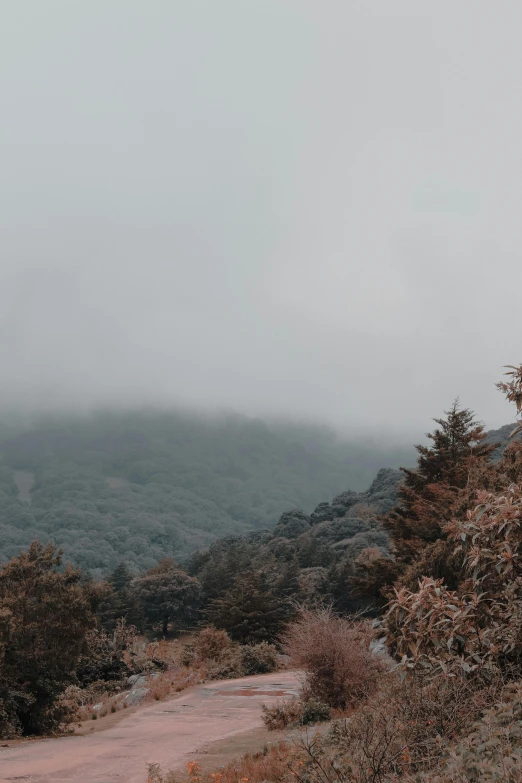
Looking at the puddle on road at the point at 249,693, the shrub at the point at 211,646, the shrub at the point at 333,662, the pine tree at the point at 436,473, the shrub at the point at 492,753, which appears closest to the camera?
the shrub at the point at 492,753

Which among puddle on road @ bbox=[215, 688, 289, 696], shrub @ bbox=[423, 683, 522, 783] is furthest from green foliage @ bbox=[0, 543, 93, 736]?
shrub @ bbox=[423, 683, 522, 783]

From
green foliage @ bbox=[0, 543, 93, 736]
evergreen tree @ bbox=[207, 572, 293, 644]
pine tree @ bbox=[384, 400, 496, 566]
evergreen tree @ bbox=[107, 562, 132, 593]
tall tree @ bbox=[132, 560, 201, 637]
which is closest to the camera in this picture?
green foliage @ bbox=[0, 543, 93, 736]

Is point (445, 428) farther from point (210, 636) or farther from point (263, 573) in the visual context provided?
point (263, 573)

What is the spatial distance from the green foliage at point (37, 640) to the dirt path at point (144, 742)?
3.43 ft

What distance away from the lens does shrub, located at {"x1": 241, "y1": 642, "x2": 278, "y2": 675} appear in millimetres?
29725

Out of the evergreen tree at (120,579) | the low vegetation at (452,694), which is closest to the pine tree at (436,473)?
the low vegetation at (452,694)

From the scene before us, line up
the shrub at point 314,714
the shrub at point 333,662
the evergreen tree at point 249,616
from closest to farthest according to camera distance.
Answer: the shrub at point 314,714 → the shrub at point 333,662 → the evergreen tree at point 249,616

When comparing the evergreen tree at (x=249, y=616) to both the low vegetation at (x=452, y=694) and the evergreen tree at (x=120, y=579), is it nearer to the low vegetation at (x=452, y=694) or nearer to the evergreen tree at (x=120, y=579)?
the evergreen tree at (x=120, y=579)

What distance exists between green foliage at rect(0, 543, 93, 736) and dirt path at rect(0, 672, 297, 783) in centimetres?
105

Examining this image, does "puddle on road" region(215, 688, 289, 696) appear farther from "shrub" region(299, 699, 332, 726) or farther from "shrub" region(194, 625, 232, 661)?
"shrub" region(194, 625, 232, 661)

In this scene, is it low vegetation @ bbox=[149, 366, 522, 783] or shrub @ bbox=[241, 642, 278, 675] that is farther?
shrub @ bbox=[241, 642, 278, 675]

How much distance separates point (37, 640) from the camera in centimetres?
1562

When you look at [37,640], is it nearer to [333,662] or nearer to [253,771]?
[333,662]

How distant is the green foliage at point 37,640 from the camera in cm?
1498
